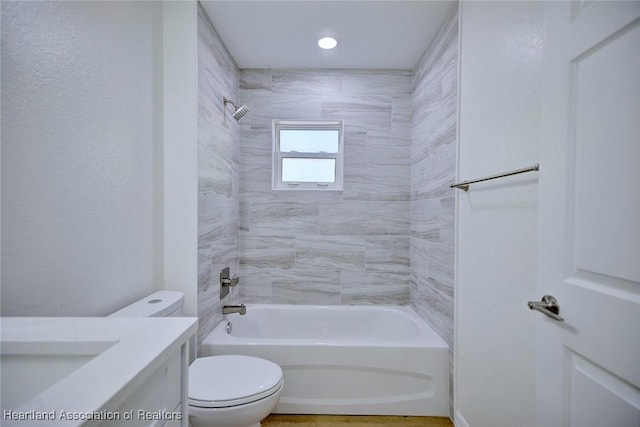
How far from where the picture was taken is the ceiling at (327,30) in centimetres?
177

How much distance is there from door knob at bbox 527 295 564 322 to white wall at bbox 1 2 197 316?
5.25ft

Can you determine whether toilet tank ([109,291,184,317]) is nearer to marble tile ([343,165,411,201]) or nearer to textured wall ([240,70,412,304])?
textured wall ([240,70,412,304])

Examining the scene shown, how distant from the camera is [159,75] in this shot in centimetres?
165

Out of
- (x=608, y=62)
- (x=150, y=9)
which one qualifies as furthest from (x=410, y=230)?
(x=150, y=9)

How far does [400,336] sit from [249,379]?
1344mm

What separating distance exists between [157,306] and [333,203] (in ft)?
5.16

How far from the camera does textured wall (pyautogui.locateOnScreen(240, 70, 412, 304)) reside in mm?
2541

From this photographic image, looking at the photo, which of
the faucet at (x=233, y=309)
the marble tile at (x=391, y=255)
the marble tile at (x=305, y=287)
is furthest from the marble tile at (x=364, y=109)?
the faucet at (x=233, y=309)

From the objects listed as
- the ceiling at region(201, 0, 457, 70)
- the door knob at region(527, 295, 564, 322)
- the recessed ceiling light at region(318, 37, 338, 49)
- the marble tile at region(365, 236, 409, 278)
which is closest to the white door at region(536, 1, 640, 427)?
the door knob at region(527, 295, 564, 322)

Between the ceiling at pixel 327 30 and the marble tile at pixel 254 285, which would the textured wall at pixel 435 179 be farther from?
the marble tile at pixel 254 285

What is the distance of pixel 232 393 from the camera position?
1.28m

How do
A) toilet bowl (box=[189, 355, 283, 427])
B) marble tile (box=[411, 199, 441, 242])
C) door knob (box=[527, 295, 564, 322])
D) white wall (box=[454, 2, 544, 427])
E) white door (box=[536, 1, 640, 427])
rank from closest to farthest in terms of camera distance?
1. white door (box=[536, 1, 640, 427])
2. door knob (box=[527, 295, 564, 322])
3. white wall (box=[454, 2, 544, 427])
4. toilet bowl (box=[189, 355, 283, 427])
5. marble tile (box=[411, 199, 441, 242])

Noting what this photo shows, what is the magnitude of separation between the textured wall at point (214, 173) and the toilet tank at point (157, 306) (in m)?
0.22

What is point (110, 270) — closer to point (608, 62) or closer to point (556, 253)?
point (556, 253)
